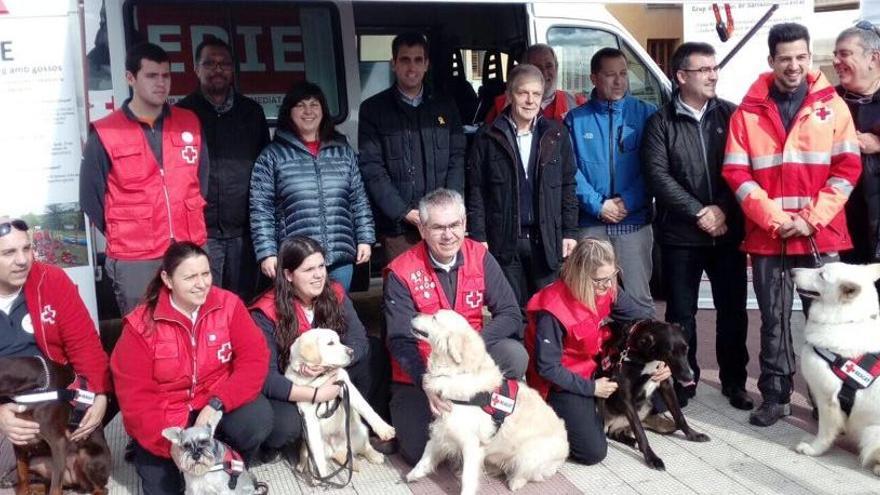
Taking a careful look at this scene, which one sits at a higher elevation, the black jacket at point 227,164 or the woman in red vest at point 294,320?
the black jacket at point 227,164

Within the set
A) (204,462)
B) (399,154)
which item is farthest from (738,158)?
(204,462)

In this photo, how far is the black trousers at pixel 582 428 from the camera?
418 cm

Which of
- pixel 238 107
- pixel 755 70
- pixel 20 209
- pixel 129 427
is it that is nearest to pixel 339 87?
pixel 238 107

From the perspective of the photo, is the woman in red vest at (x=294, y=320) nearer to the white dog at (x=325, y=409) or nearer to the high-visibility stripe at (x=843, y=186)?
the white dog at (x=325, y=409)

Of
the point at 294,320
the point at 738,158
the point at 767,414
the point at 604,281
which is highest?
the point at 738,158

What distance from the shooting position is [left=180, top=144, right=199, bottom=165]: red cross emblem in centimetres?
448

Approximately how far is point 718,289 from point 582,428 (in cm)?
135

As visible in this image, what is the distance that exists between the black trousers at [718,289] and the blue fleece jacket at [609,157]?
361 millimetres

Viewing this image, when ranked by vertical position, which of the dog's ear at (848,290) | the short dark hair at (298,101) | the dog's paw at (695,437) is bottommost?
the dog's paw at (695,437)

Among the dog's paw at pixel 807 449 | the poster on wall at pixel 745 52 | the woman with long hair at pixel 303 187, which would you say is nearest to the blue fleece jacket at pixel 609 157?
the woman with long hair at pixel 303 187

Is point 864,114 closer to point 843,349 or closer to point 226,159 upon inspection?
point 843,349

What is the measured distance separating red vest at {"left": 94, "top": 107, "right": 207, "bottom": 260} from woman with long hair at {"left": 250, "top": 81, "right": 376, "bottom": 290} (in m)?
0.39

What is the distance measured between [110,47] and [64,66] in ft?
2.47

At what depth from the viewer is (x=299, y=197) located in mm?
4648
